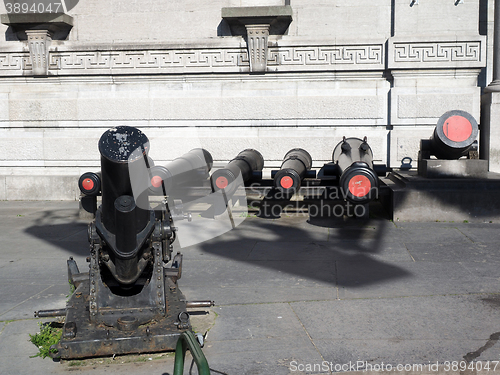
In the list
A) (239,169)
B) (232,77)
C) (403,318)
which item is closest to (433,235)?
(239,169)

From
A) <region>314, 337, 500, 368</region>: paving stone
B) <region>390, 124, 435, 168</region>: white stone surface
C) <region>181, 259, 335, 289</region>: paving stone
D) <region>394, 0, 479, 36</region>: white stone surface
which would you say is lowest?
<region>314, 337, 500, 368</region>: paving stone

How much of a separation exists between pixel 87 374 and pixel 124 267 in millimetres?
846

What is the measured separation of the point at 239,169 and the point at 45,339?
18.9 feet

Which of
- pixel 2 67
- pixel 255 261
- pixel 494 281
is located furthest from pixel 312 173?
pixel 2 67

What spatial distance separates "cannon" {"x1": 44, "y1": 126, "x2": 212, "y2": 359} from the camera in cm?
361

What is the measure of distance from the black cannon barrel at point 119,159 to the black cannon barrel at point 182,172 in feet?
16.1

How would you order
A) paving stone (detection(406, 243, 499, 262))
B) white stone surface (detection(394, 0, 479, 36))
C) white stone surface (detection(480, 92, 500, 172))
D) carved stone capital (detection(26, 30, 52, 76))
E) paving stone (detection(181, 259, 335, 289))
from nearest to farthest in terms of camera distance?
paving stone (detection(181, 259, 335, 289)), paving stone (detection(406, 243, 499, 262)), white stone surface (detection(480, 92, 500, 172)), white stone surface (detection(394, 0, 479, 36)), carved stone capital (detection(26, 30, 52, 76))

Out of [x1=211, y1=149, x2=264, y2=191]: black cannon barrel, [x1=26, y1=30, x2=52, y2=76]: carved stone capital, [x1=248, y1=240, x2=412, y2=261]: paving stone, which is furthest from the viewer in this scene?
[x1=26, y1=30, x2=52, y2=76]: carved stone capital

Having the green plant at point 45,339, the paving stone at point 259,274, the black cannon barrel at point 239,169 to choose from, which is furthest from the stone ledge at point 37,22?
the green plant at point 45,339

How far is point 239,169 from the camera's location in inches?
365

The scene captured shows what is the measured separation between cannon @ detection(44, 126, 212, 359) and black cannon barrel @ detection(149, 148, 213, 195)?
14.5 feet

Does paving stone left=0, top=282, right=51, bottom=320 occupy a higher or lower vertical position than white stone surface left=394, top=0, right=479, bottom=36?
lower

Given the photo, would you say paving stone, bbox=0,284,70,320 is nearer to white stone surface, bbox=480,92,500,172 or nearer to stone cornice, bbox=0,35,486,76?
stone cornice, bbox=0,35,486,76

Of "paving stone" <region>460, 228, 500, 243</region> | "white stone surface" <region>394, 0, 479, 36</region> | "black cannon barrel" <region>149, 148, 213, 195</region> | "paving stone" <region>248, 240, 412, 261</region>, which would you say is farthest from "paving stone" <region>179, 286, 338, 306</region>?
"white stone surface" <region>394, 0, 479, 36</region>
